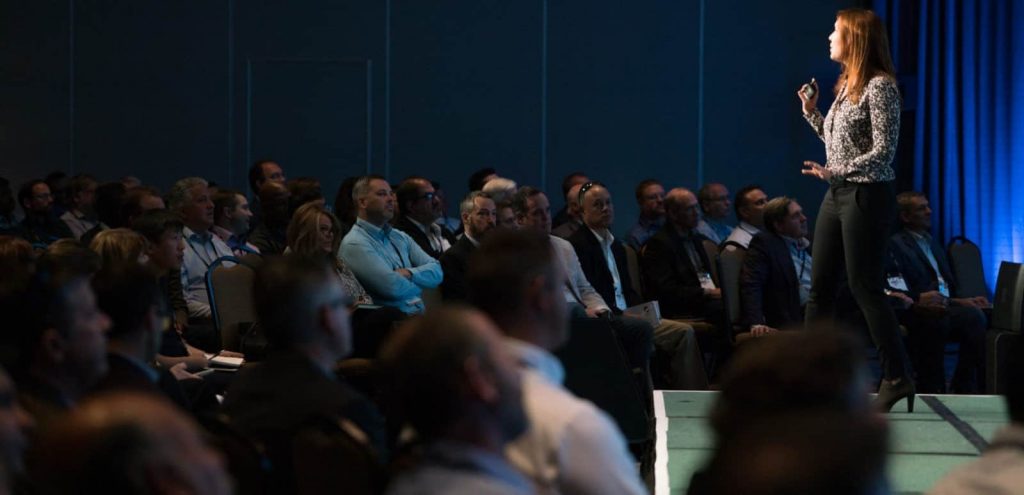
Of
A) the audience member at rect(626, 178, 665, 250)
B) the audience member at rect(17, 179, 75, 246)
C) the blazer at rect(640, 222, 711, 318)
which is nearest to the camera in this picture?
the blazer at rect(640, 222, 711, 318)

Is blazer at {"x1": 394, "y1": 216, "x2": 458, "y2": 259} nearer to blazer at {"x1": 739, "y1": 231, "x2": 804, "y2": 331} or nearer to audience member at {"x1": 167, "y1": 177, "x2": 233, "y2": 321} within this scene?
audience member at {"x1": 167, "y1": 177, "x2": 233, "y2": 321}

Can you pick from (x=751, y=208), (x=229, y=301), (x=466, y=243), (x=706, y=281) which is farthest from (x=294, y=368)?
(x=751, y=208)

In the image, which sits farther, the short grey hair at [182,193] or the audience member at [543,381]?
the short grey hair at [182,193]

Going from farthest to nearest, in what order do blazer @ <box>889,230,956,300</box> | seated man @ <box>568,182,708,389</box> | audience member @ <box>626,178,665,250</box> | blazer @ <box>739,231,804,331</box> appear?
audience member @ <box>626,178,665,250</box>, blazer @ <box>889,230,956,300</box>, blazer @ <box>739,231,804,331</box>, seated man @ <box>568,182,708,389</box>

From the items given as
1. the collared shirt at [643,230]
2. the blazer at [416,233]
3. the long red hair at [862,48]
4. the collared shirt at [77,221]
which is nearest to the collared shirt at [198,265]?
the blazer at [416,233]

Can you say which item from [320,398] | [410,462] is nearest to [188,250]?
[320,398]

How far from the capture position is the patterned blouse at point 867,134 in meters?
4.27

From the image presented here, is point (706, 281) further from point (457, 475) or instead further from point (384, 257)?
point (457, 475)

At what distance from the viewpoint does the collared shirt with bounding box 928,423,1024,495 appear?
1793 millimetres

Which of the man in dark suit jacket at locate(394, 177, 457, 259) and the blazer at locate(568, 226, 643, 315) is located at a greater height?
the man in dark suit jacket at locate(394, 177, 457, 259)

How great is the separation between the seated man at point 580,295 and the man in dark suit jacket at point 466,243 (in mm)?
165

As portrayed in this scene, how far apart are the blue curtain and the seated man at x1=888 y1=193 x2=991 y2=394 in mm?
1105

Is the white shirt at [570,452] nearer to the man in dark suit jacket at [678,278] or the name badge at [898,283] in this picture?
the man in dark suit jacket at [678,278]

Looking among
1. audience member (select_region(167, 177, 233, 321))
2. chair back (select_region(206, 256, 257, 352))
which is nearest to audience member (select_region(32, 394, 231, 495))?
chair back (select_region(206, 256, 257, 352))
